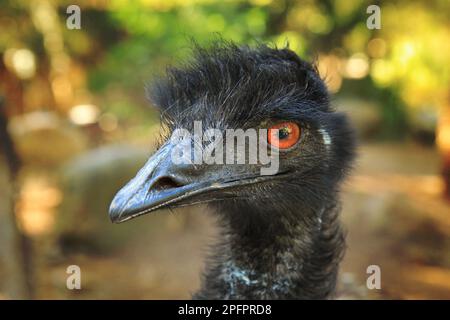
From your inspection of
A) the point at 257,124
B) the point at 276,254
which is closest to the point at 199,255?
the point at 276,254

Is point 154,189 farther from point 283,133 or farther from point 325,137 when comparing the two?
point 325,137

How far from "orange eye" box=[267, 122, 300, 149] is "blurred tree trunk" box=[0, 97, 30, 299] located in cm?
252

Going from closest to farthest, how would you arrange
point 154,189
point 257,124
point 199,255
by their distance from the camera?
point 154,189, point 257,124, point 199,255

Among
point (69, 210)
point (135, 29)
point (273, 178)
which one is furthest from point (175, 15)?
point (273, 178)

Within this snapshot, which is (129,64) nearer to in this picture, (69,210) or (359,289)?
(69,210)

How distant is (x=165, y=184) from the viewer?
176cm

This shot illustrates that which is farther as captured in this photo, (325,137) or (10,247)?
(10,247)

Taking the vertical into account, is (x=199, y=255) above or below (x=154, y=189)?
below

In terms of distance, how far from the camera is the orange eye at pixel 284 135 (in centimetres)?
196

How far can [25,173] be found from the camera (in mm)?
9641

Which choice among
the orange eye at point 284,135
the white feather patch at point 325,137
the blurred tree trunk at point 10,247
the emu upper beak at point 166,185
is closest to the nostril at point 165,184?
the emu upper beak at point 166,185

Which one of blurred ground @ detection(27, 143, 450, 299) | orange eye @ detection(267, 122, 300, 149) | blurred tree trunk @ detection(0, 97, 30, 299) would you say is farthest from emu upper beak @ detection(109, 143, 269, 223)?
blurred ground @ detection(27, 143, 450, 299)

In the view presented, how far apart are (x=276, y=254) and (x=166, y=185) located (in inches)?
24.5

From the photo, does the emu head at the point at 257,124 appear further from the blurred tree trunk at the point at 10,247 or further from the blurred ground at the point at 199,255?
the blurred ground at the point at 199,255
